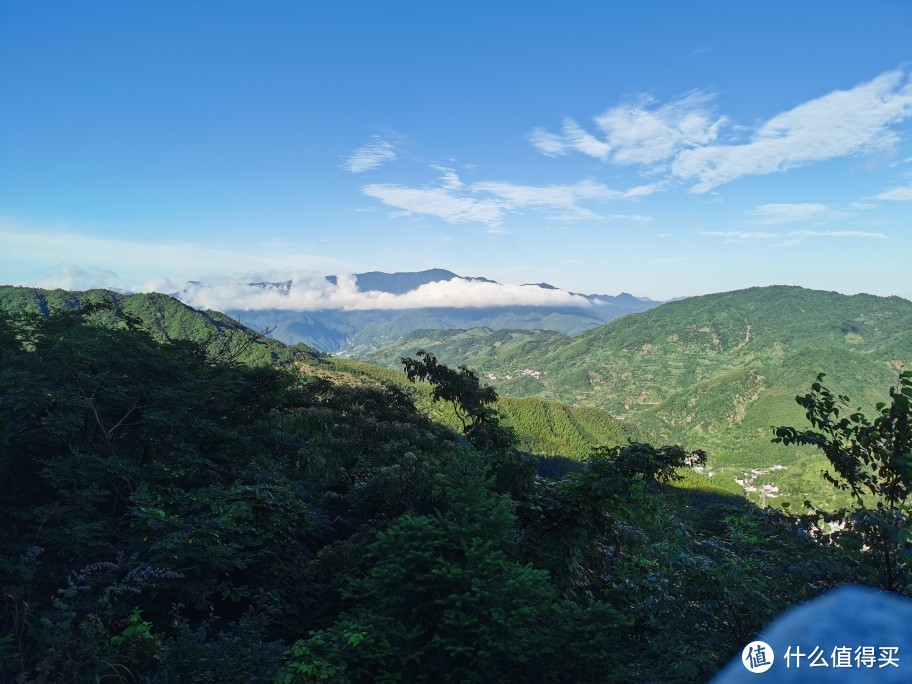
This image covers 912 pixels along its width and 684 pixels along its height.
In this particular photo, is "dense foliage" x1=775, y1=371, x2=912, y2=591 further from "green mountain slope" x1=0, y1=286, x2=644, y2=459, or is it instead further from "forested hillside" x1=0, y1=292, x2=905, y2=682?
"green mountain slope" x1=0, y1=286, x2=644, y2=459

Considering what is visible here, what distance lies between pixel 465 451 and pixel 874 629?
21.8 feet

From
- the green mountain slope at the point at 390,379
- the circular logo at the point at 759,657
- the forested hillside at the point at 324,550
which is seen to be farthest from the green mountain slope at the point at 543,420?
the circular logo at the point at 759,657

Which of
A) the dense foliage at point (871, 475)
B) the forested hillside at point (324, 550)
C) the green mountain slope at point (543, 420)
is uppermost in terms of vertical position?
the dense foliage at point (871, 475)

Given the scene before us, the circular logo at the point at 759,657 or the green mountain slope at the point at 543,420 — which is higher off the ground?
the circular logo at the point at 759,657

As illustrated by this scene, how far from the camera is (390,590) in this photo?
6.50 meters

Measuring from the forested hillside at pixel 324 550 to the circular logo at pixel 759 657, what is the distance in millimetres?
3363

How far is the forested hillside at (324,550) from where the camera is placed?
18.6 ft

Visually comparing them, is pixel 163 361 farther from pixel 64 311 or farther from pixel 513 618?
pixel 513 618

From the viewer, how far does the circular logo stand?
1947 mm

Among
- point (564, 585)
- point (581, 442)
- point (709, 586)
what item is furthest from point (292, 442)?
point (581, 442)

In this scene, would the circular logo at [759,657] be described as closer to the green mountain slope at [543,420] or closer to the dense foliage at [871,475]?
the dense foliage at [871,475]

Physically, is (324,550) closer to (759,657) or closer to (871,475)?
(759,657)

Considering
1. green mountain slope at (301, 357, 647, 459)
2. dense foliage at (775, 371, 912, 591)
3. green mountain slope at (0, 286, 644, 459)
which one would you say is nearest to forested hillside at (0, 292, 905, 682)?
dense foliage at (775, 371, 912, 591)

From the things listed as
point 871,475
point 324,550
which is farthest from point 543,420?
point 871,475
